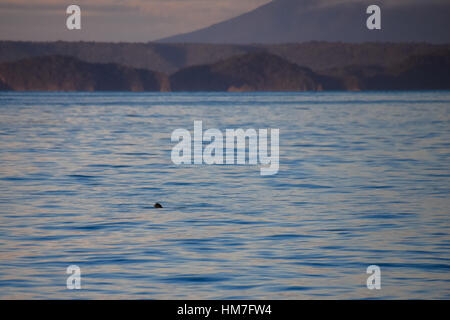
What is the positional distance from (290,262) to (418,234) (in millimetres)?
3808

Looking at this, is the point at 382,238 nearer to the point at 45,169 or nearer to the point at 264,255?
the point at 264,255

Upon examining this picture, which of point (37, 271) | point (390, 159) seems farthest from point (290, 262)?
point (390, 159)
